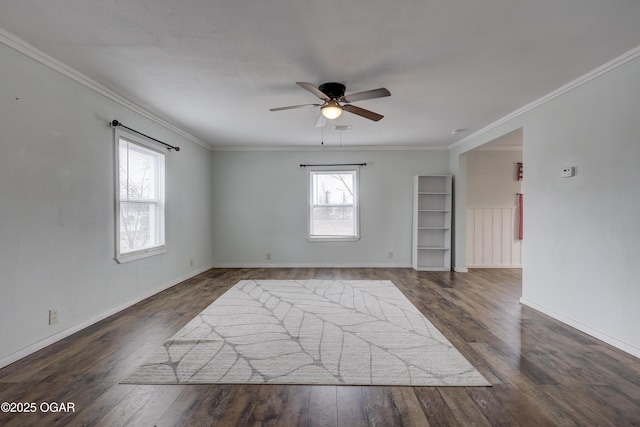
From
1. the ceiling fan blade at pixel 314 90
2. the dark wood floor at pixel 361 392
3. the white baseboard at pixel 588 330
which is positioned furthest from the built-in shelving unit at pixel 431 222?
the ceiling fan blade at pixel 314 90

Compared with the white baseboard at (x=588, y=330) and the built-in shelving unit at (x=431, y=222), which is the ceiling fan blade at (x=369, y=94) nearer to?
the white baseboard at (x=588, y=330)

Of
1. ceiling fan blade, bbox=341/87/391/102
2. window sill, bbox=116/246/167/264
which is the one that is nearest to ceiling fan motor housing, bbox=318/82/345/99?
ceiling fan blade, bbox=341/87/391/102

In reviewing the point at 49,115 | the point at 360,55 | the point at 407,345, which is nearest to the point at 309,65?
the point at 360,55

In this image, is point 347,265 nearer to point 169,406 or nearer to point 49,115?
point 169,406

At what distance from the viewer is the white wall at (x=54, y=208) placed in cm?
219

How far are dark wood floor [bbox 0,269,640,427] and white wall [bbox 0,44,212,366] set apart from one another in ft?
1.02

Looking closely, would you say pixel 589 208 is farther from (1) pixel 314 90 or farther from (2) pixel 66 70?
(2) pixel 66 70

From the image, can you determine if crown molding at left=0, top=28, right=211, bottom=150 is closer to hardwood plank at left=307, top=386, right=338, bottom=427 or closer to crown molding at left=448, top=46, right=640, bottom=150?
hardwood plank at left=307, top=386, right=338, bottom=427

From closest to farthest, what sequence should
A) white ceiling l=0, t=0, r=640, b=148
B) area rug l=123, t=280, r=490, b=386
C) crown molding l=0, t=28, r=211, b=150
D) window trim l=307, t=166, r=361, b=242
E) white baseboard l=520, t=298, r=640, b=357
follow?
white ceiling l=0, t=0, r=640, b=148, area rug l=123, t=280, r=490, b=386, crown molding l=0, t=28, r=211, b=150, white baseboard l=520, t=298, r=640, b=357, window trim l=307, t=166, r=361, b=242

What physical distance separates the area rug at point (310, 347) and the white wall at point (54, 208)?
1.01 m

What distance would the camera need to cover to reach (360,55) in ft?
7.89

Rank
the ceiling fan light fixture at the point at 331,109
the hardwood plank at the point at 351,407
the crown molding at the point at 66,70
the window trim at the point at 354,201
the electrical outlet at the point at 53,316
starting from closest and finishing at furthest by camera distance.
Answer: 1. the hardwood plank at the point at 351,407
2. the crown molding at the point at 66,70
3. the electrical outlet at the point at 53,316
4. the ceiling fan light fixture at the point at 331,109
5. the window trim at the point at 354,201

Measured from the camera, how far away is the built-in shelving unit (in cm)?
573

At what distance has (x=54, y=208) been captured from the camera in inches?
99.8
